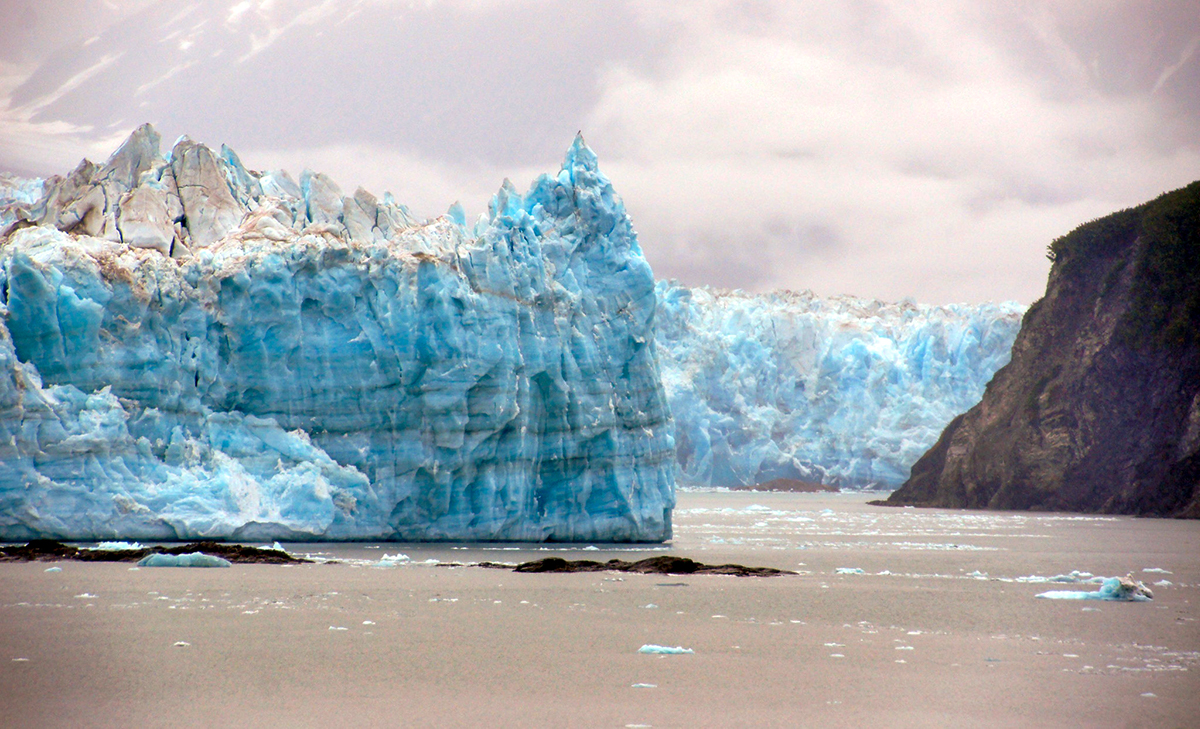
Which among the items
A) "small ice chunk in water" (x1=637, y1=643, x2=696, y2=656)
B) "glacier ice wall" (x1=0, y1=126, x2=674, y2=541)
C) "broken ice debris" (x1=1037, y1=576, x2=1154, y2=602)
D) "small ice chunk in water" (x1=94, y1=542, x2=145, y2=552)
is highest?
"glacier ice wall" (x1=0, y1=126, x2=674, y2=541)

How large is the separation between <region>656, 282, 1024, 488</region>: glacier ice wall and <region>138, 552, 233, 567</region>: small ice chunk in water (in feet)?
150

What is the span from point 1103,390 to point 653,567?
117ft

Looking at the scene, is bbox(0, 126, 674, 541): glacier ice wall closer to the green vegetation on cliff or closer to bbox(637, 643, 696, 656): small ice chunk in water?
bbox(637, 643, 696, 656): small ice chunk in water

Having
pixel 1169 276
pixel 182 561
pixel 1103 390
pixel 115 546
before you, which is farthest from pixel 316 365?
pixel 1169 276

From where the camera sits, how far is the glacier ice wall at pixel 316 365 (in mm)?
20031

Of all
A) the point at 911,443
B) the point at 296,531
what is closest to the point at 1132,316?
the point at 911,443

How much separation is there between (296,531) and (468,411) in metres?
4.17

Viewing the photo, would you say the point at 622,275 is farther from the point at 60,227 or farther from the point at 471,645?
the point at 471,645

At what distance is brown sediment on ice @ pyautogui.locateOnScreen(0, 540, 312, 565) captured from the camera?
17203mm

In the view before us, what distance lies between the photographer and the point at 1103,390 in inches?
1839

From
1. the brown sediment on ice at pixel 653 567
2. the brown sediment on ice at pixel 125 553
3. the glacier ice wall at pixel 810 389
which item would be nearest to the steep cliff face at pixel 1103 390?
the glacier ice wall at pixel 810 389

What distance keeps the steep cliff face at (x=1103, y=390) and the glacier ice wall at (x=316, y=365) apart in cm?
2843

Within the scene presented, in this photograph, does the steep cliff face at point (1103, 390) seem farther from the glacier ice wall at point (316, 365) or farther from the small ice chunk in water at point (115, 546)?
the small ice chunk in water at point (115, 546)

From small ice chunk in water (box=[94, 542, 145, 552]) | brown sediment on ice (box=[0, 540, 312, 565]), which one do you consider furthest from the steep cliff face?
small ice chunk in water (box=[94, 542, 145, 552])
